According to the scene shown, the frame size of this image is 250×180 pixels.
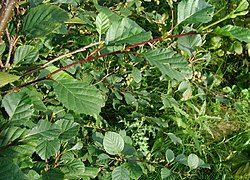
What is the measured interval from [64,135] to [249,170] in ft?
2.84

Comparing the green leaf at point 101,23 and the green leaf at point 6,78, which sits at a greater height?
the green leaf at point 101,23

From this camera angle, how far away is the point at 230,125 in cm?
273

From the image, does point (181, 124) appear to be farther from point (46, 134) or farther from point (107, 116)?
point (46, 134)

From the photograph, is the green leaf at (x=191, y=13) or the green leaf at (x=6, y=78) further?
the green leaf at (x=191, y=13)

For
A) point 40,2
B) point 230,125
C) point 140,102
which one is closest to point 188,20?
point 40,2

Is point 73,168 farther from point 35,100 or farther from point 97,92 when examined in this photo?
point 97,92

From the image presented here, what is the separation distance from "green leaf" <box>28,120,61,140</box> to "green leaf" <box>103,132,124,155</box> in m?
0.30

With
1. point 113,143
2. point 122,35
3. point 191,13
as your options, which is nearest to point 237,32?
point 191,13

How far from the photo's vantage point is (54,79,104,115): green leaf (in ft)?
2.81

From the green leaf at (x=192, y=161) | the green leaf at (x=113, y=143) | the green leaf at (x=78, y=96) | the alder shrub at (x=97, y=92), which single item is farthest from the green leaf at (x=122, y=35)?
the green leaf at (x=192, y=161)

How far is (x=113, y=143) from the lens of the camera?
131 cm

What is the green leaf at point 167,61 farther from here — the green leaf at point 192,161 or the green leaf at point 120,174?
the green leaf at point 192,161

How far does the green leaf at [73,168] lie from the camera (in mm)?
1170

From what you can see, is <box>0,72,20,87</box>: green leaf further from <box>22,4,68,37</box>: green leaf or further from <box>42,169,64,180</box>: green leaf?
<box>42,169,64,180</box>: green leaf
